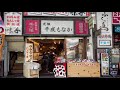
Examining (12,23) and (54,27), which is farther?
(54,27)

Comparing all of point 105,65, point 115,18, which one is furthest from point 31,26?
point 115,18

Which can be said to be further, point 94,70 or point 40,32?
point 40,32

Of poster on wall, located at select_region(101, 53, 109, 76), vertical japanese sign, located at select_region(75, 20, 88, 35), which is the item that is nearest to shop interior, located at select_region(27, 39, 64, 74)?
vertical japanese sign, located at select_region(75, 20, 88, 35)

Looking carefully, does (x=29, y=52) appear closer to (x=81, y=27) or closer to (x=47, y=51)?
(x=47, y=51)

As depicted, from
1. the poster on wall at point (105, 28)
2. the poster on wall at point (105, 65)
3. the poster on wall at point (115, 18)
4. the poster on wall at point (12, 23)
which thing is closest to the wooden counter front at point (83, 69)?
the poster on wall at point (105, 65)

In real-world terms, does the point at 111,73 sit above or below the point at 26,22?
below

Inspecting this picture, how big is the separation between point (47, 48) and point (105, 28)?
3391 millimetres

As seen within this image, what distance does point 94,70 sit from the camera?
11.3m

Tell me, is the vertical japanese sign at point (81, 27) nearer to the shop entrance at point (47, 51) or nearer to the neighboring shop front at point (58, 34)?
the neighboring shop front at point (58, 34)

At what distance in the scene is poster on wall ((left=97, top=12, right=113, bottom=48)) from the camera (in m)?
13.0

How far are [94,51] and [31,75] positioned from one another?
3819mm

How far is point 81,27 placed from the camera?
13594 millimetres
